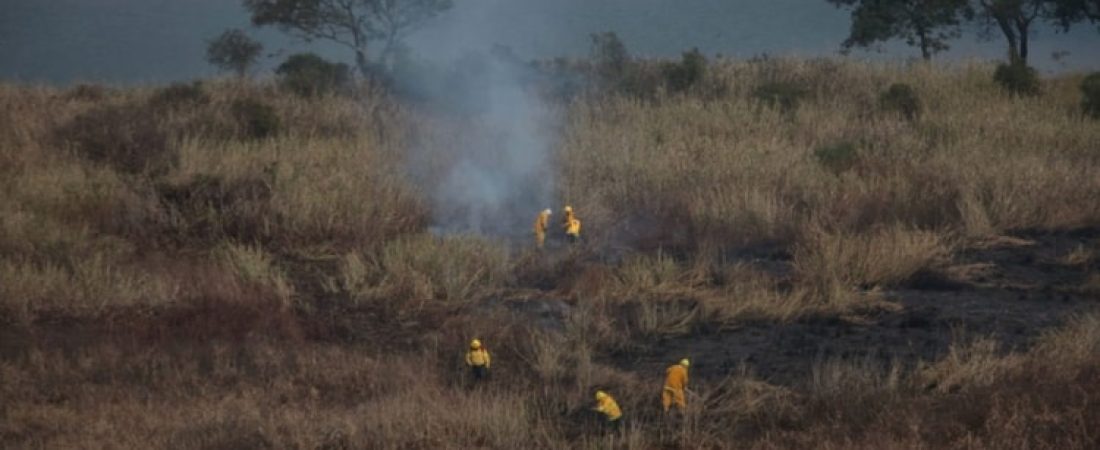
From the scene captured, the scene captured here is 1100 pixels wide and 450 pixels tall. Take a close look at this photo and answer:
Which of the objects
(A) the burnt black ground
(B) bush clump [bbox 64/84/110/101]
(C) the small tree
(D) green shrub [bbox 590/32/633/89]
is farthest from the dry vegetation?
(C) the small tree

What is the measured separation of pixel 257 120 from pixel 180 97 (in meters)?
2.38

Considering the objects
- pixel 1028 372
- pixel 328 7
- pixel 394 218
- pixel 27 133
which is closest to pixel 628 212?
pixel 394 218

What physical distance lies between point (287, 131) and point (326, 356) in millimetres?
7639

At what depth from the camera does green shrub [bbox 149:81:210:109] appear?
16.1 m

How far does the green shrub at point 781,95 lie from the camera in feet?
55.8

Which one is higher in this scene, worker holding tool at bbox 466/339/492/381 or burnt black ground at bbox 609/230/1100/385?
worker holding tool at bbox 466/339/492/381

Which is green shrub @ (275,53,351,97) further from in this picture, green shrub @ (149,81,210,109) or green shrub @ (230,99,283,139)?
green shrub @ (230,99,283,139)

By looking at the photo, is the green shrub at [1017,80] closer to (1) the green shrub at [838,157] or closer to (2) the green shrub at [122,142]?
(1) the green shrub at [838,157]

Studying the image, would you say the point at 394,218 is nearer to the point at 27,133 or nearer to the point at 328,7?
the point at 27,133

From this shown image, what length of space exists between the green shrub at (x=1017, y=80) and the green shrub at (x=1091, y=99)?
842 mm

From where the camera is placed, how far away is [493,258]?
31.8 ft

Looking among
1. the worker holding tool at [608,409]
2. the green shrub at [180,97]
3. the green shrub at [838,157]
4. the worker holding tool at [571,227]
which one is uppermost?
the green shrub at [180,97]

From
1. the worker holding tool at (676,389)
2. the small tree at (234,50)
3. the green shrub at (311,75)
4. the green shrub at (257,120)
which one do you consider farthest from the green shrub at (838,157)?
the small tree at (234,50)

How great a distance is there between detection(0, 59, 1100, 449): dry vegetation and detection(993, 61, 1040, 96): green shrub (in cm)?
91
